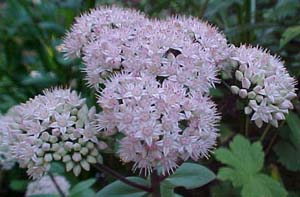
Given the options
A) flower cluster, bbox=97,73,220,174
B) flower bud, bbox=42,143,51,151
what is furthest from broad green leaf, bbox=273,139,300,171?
flower bud, bbox=42,143,51,151

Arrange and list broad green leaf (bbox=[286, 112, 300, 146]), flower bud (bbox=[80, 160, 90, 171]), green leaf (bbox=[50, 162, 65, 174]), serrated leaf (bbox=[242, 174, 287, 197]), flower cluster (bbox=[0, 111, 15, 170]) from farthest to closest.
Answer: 1. broad green leaf (bbox=[286, 112, 300, 146])
2. green leaf (bbox=[50, 162, 65, 174])
3. serrated leaf (bbox=[242, 174, 287, 197])
4. flower cluster (bbox=[0, 111, 15, 170])
5. flower bud (bbox=[80, 160, 90, 171])

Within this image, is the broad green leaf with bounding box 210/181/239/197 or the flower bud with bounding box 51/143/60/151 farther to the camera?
the broad green leaf with bounding box 210/181/239/197

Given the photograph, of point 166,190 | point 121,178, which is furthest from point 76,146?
point 166,190

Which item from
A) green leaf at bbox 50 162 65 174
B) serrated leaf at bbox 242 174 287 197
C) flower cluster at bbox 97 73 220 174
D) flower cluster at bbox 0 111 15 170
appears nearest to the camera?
flower cluster at bbox 97 73 220 174

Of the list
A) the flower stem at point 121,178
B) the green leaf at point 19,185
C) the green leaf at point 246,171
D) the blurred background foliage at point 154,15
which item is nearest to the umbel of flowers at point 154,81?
the flower stem at point 121,178

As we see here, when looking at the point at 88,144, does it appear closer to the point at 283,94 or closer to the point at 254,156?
the point at 283,94

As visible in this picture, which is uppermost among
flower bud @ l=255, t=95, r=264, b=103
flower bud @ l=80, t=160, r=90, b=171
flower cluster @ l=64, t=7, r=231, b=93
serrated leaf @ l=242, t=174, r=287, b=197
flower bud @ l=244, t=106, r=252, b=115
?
flower cluster @ l=64, t=7, r=231, b=93

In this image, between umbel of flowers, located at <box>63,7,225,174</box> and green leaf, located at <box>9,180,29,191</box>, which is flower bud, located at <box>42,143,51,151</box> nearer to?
umbel of flowers, located at <box>63,7,225,174</box>

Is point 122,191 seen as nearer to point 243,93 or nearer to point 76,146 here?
point 76,146
